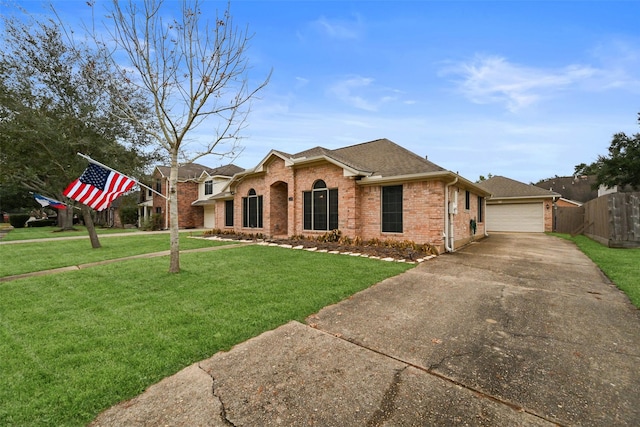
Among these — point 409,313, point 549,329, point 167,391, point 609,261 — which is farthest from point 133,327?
point 609,261

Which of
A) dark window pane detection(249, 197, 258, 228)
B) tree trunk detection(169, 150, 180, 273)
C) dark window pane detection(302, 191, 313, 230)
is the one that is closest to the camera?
tree trunk detection(169, 150, 180, 273)

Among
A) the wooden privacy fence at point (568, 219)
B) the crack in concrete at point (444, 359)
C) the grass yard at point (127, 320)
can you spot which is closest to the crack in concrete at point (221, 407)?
the grass yard at point (127, 320)

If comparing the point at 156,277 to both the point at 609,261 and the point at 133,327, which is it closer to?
the point at 133,327

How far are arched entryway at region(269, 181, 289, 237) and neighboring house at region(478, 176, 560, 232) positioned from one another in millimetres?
13266

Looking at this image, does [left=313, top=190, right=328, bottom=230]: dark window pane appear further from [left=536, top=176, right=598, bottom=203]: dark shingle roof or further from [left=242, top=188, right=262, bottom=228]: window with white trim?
[left=536, top=176, right=598, bottom=203]: dark shingle roof

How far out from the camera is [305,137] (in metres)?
17.2

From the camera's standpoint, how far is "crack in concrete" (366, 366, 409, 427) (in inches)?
85.7

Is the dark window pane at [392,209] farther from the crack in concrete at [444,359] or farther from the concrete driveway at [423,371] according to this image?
the crack in concrete at [444,359]

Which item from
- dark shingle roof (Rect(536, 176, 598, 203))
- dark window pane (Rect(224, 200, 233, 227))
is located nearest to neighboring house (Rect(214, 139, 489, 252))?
dark window pane (Rect(224, 200, 233, 227))

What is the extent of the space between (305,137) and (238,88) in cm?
1019

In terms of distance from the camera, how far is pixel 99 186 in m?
7.75

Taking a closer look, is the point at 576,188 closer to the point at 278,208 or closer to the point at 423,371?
the point at 278,208

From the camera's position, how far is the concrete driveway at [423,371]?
89.2 inches

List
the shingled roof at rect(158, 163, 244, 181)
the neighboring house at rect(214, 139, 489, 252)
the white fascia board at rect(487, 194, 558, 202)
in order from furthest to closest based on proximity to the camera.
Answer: the shingled roof at rect(158, 163, 244, 181)
the white fascia board at rect(487, 194, 558, 202)
the neighboring house at rect(214, 139, 489, 252)
